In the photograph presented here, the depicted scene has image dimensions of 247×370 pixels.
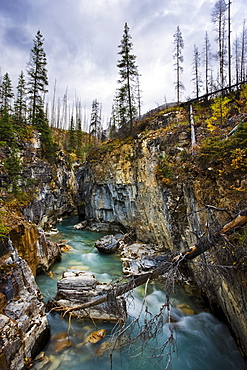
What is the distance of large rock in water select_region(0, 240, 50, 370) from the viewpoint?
440cm

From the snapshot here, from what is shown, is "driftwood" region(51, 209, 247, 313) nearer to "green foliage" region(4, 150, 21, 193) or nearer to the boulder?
the boulder

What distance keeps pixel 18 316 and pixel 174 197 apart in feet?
27.4

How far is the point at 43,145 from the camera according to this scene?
19391mm

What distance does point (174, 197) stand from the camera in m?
9.97

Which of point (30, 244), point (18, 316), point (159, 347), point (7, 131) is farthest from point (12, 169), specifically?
point (159, 347)

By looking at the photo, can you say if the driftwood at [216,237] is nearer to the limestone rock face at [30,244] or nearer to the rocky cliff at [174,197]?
the rocky cliff at [174,197]

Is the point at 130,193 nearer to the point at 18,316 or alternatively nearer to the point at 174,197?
the point at 174,197

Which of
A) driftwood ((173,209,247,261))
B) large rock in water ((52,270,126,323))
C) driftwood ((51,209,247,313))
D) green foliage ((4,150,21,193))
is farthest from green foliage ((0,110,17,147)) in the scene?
driftwood ((173,209,247,261))

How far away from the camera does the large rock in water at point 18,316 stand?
4398mm

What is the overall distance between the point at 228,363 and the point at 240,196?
513 cm

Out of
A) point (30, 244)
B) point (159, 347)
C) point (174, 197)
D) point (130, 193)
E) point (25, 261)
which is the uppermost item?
point (130, 193)

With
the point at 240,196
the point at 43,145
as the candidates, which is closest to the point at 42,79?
the point at 43,145

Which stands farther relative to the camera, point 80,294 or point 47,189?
point 47,189

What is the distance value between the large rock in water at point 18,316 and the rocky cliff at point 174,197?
16.4 ft
